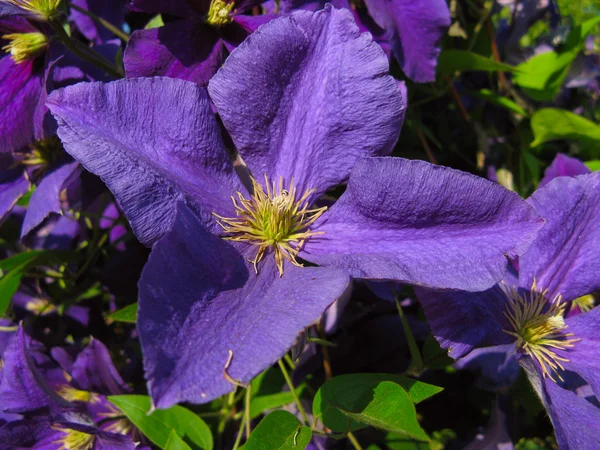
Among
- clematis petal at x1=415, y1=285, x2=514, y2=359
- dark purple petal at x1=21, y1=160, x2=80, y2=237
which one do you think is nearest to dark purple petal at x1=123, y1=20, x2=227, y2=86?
dark purple petal at x1=21, y1=160, x2=80, y2=237

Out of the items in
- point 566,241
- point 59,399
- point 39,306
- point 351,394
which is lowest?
point 39,306

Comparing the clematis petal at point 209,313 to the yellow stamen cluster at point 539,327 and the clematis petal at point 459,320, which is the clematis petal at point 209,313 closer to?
the clematis petal at point 459,320

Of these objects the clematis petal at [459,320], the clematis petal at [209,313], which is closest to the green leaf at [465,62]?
the clematis petal at [459,320]

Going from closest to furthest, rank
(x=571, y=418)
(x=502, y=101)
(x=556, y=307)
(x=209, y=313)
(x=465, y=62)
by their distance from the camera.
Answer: (x=209, y=313), (x=571, y=418), (x=556, y=307), (x=465, y=62), (x=502, y=101)

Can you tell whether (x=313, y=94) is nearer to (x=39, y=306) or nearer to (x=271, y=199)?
(x=271, y=199)

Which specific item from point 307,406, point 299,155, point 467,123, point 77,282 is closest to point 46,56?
point 299,155

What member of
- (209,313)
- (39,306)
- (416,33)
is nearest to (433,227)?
(209,313)
